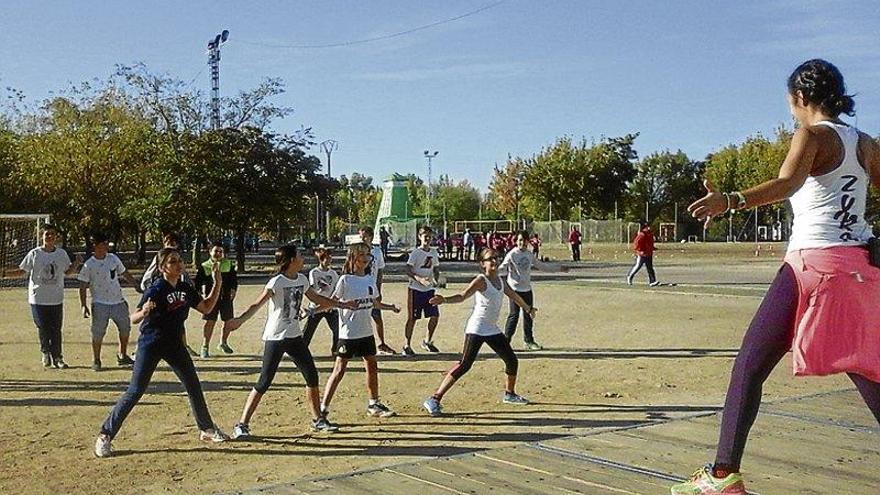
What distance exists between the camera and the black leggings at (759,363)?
13.8ft

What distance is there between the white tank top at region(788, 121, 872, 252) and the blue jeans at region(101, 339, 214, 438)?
5.15m

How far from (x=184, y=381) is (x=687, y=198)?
90989 mm

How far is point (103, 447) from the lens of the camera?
747 cm

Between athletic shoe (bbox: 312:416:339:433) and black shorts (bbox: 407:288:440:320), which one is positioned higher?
black shorts (bbox: 407:288:440:320)

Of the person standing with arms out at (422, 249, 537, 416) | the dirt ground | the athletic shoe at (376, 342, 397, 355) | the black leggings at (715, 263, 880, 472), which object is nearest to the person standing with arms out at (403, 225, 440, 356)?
the athletic shoe at (376, 342, 397, 355)

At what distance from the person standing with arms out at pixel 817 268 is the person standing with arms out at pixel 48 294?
34.2 ft

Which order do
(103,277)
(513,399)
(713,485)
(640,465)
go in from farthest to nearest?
(103,277)
(513,399)
(640,465)
(713,485)

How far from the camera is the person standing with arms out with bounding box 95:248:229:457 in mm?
7582

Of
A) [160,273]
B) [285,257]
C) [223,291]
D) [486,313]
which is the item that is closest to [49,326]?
[223,291]

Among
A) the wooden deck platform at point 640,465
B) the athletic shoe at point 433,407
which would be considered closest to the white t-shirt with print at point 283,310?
the athletic shoe at point 433,407

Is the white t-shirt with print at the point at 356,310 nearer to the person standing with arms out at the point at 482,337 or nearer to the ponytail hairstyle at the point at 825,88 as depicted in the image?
the person standing with arms out at the point at 482,337

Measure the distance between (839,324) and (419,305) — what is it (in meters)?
10.3

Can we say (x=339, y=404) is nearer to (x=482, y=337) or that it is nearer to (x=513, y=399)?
(x=482, y=337)

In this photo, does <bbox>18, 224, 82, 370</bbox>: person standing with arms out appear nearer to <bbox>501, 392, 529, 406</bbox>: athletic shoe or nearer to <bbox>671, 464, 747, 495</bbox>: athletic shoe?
<bbox>501, 392, 529, 406</bbox>: athletic shoe
